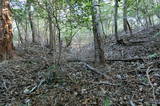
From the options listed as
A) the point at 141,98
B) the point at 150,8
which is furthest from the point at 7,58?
the point at 150,8

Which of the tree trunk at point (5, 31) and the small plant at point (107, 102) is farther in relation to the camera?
the tree trunk at point (5, 31)

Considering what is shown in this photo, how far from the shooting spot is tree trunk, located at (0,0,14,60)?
7.10m

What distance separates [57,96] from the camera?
4.14 meters

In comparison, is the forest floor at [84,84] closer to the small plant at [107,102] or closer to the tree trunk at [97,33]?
the small plant at [107,102]

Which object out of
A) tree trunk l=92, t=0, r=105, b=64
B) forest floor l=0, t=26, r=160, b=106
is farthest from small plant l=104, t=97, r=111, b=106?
tree trunk l=92, t=0, r=105, b=64

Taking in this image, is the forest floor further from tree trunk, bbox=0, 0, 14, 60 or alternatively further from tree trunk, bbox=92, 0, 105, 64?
tree trunk, bbox=0, 0, 14, 60

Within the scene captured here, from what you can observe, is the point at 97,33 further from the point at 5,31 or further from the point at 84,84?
the point at 5,31

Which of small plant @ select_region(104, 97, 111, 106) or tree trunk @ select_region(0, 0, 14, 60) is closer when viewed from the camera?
small plant @ select_region(104, 97, 111, 106)

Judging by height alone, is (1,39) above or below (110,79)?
above

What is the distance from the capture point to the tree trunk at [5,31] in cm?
710

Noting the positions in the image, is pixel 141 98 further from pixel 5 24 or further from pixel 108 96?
pixel 5 24

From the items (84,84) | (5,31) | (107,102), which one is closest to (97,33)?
(84,84)

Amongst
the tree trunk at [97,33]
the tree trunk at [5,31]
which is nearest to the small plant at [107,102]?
the tree trunk at [97,33]

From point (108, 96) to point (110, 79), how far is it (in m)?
0.79
